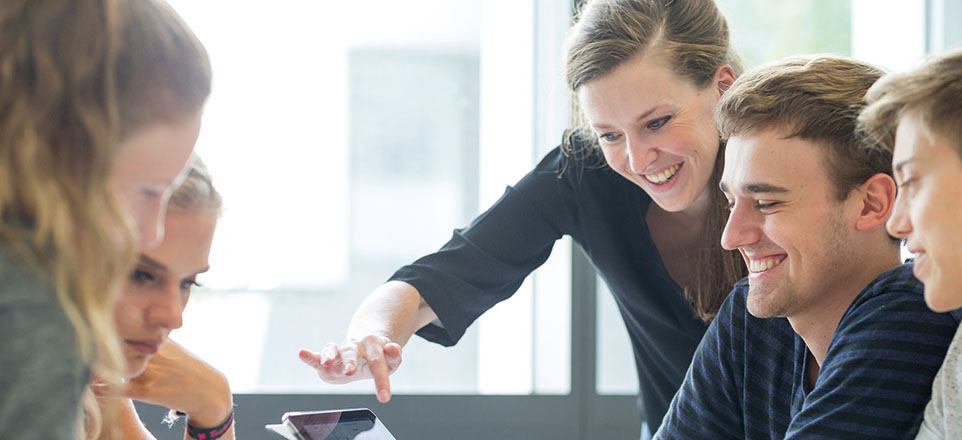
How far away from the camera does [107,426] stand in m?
1.14

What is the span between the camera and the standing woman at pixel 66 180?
55 centimetres

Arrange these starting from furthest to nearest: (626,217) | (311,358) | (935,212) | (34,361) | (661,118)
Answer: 1. (626,217)
2. (661,118)
3. (311,358)
4. (935,212)
5. (34,361)

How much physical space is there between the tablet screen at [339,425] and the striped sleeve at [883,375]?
51 cm

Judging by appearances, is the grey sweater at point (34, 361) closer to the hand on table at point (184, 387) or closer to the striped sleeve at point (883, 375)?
the hand on table at point (184, 387)

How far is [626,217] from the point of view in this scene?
5.13ft

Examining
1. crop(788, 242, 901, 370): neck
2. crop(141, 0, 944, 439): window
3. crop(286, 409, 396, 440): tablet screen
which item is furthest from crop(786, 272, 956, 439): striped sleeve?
crop(141, 0, 944, 439): window

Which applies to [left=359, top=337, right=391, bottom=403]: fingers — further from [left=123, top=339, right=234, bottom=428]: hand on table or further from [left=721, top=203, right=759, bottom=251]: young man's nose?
[left=721, top=203, right=759, bottom=251]: young man's nose

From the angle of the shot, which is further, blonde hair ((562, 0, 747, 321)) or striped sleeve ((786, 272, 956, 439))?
blonde hair ((562, 0, 747, 321))

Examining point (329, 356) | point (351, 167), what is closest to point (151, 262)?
point (329, 356)

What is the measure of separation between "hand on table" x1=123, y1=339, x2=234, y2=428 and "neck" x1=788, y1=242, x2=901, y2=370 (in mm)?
756

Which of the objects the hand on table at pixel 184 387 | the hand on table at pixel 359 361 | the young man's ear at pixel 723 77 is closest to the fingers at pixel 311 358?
the hand on table at pixel 359 361

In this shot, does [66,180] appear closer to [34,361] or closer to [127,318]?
[34,361]

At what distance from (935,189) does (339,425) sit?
2.42 feet

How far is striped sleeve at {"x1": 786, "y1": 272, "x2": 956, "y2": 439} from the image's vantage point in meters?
0.96
